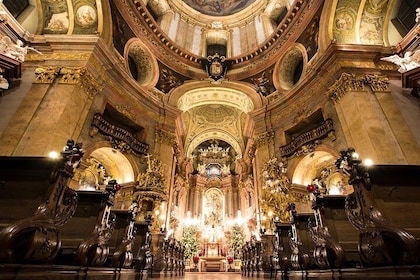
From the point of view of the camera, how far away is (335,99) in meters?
9.21

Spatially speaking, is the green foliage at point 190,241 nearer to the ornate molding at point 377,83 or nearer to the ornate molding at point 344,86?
the ornate molding at point 344,86

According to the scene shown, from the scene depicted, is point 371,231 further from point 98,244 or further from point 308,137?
point 308,137

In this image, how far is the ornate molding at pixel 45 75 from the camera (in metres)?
8.53

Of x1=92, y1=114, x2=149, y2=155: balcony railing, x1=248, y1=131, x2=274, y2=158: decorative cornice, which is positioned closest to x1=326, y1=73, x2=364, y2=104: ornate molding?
x1=248, y1=131, x2=274, y2=158: decorative cornice

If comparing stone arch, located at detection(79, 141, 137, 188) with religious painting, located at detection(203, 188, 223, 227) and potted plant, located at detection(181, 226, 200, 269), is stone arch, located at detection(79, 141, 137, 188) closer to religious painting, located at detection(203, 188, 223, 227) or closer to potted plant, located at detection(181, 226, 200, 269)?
potted plant, located at detection(181, 226, 200, 269)

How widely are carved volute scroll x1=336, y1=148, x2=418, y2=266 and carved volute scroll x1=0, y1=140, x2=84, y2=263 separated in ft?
11.1

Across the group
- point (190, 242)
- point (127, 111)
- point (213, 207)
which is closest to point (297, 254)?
point (127, 111)

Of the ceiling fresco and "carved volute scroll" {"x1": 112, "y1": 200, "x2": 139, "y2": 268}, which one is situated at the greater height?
the ceiling fresco

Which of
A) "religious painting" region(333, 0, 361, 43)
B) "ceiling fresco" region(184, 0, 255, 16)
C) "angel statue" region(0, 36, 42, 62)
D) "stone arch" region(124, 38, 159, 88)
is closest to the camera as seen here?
"angel statue" region(0, 36, 42, 62)

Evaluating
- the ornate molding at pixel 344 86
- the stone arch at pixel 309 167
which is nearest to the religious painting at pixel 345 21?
the ornate molding at pixel 344 86

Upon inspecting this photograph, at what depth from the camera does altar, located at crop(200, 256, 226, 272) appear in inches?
611

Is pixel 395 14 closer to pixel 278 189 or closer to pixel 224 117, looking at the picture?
pixel 278 189

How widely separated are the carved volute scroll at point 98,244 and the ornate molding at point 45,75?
721cm

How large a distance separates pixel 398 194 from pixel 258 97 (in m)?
11.7
